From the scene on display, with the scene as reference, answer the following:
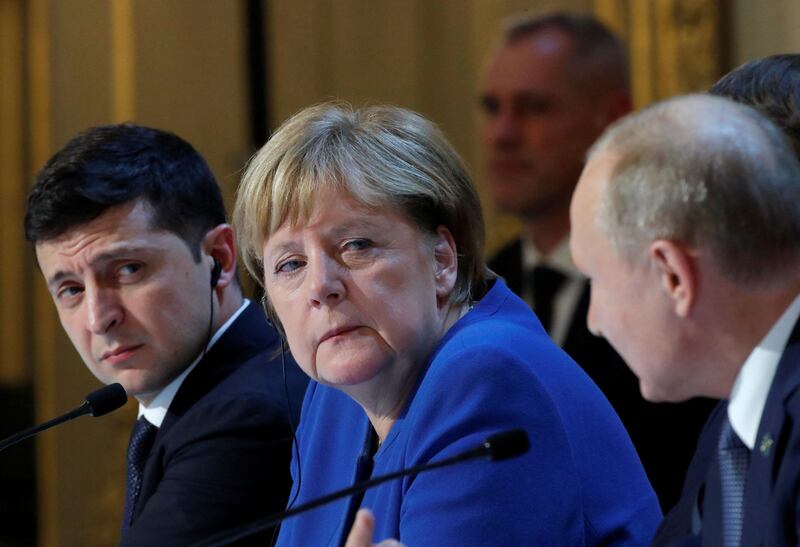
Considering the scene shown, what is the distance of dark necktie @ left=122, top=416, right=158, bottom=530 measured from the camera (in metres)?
2.55

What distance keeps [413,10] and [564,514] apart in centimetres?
330

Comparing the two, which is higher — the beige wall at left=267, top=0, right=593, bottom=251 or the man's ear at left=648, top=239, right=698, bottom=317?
the man's ear at left=648, top=239, right=698, bottom=317

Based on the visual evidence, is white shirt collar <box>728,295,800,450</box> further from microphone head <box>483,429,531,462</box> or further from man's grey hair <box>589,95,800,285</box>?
microphone head <box>483,429,531,462</box>

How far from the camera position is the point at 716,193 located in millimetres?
1334

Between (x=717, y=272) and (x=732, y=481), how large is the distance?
0.80ft

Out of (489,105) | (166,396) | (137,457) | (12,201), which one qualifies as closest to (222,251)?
(166,396)

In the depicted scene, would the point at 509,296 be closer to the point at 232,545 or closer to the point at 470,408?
the point at 470,408

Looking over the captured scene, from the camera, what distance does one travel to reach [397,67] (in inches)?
194

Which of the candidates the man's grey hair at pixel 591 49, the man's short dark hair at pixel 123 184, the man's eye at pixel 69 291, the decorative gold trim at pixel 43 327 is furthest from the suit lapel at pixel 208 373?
the decorative gold trim at pixel 43 327

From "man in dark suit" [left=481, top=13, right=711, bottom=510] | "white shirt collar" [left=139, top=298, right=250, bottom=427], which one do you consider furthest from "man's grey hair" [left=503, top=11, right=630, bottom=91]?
"white shirt collar" [left=139, top=298, right=250, bottom=427]

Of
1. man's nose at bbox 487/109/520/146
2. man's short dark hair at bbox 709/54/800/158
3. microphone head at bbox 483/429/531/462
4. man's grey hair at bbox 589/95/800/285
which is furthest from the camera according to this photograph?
man's nose at bbox 487/109/520/146

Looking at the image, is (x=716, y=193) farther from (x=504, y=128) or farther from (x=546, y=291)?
(x=504, y=128)

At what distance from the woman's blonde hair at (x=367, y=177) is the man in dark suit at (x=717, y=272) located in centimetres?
62

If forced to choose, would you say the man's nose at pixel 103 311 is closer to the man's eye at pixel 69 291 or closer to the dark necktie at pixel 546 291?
the man's eye at pixel 69 291
